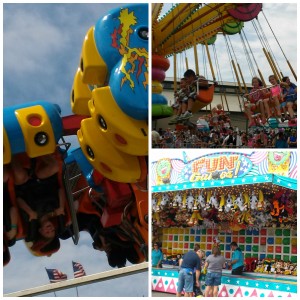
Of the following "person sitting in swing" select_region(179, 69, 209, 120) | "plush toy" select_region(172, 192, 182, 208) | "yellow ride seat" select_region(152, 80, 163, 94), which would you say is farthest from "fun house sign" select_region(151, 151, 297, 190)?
"yellow ride seat" select_region(152, 80, 163, 94)

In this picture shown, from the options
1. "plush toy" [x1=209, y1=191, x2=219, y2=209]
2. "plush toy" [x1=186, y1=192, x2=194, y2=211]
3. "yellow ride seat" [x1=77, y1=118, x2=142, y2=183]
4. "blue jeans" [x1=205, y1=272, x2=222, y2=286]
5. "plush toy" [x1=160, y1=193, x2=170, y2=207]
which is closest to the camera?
"yellow ride seat" [x1=77, y1=118, x2=142, y2=183]

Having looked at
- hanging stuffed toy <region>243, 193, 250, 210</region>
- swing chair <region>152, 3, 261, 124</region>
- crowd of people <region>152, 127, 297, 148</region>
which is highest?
swing chair <region>152, 3, 261, 124</region>

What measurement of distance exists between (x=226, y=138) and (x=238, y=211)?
1.41 metres

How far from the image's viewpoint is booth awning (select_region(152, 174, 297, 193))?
4316 millimetres

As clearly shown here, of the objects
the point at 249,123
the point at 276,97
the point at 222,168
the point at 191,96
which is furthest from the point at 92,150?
the point at 222,168

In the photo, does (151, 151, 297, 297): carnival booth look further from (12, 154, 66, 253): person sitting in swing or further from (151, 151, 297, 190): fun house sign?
(12, 154, 66, 253): person sitting in swing

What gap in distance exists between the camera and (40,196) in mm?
3730

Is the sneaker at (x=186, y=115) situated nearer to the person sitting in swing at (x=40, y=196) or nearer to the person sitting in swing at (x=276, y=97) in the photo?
the person sitting in swing at (x=276, y=97)

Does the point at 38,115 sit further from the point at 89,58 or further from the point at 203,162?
the point at 203,162

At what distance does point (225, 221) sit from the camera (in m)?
5.40

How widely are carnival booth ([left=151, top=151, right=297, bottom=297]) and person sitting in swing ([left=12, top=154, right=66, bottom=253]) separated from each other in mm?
997

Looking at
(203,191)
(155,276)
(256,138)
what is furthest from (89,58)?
(155,276)

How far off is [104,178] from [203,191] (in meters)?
1.47

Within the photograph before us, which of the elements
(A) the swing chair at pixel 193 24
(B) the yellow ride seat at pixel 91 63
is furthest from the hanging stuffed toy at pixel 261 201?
(B) the yellow ride seat at pixel 91 63
